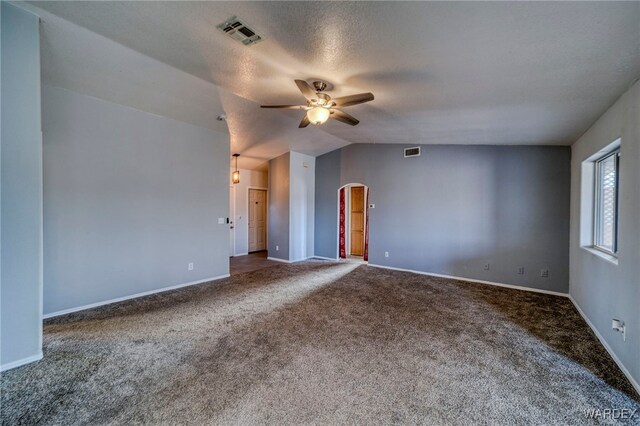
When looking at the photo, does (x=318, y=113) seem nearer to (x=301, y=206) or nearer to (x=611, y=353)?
(x=611, y=353)

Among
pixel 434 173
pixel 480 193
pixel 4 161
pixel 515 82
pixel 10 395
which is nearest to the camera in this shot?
pixel 10 395

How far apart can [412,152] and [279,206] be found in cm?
344

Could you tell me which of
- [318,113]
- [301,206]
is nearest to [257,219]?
[301,206]

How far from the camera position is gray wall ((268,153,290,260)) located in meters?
6.84

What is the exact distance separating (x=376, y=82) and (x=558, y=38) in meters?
1.38

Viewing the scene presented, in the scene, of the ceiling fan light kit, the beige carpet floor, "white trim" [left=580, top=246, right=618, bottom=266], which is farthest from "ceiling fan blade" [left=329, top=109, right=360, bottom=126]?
"white trim" [left=580, top=246, right=618, bottom=266]

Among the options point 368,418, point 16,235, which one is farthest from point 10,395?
point 368,418

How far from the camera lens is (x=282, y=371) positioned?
88.5 inches

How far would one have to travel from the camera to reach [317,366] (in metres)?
2.32

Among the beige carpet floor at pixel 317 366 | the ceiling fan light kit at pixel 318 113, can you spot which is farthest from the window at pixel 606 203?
the ceiling fan light kit at pixel 318 113

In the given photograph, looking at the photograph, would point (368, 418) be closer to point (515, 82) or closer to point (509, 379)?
point (509, 379)

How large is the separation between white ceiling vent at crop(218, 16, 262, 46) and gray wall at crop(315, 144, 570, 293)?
173 inches

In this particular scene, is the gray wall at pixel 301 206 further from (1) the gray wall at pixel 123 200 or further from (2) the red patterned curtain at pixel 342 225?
(1) the gray wall at pixel 123 200

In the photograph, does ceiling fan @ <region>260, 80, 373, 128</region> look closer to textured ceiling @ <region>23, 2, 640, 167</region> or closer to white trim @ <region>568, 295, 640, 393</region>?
textured ceiling @ <region>23, 2, 640, 167</region>
